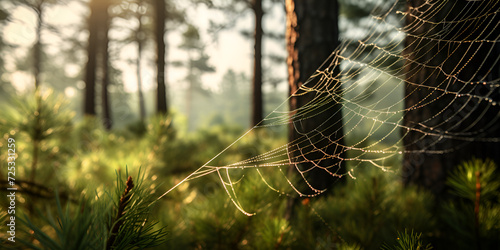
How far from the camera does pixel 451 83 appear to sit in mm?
1376

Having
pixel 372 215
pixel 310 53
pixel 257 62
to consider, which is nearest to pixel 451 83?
pixel 310 53

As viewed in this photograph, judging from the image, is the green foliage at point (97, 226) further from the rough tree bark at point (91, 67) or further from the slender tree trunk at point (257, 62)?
the rough tree bark at point (91, 67)

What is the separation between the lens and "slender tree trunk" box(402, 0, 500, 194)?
1.23 metres

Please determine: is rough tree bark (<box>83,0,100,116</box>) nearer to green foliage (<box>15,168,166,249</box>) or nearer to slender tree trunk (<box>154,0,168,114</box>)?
slender tree trunk (<box>154,0,168,114</box>)

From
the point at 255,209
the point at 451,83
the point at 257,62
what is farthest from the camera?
the point at 257,62

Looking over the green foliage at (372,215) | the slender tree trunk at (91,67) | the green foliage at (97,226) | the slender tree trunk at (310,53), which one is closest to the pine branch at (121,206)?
the green foliage at (97,226)

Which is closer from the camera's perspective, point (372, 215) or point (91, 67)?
point (372, 215)

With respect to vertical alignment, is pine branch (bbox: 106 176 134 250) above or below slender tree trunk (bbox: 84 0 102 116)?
below

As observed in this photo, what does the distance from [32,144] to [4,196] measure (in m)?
0.25

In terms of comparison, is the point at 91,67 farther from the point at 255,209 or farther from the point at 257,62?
the point at 255,209

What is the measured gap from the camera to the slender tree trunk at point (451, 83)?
123cm

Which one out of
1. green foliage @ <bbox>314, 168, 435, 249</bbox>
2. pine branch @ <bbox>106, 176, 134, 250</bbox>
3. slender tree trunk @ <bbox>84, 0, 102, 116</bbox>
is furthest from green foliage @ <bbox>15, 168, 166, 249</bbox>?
slender tree trunk @ <bbox>84, 0, 102, 116</bbox>

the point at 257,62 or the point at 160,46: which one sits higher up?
the point at 160,46

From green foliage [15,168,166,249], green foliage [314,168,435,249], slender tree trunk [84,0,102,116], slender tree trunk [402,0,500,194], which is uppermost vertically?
slender tree trunk [84,0,102,116]
